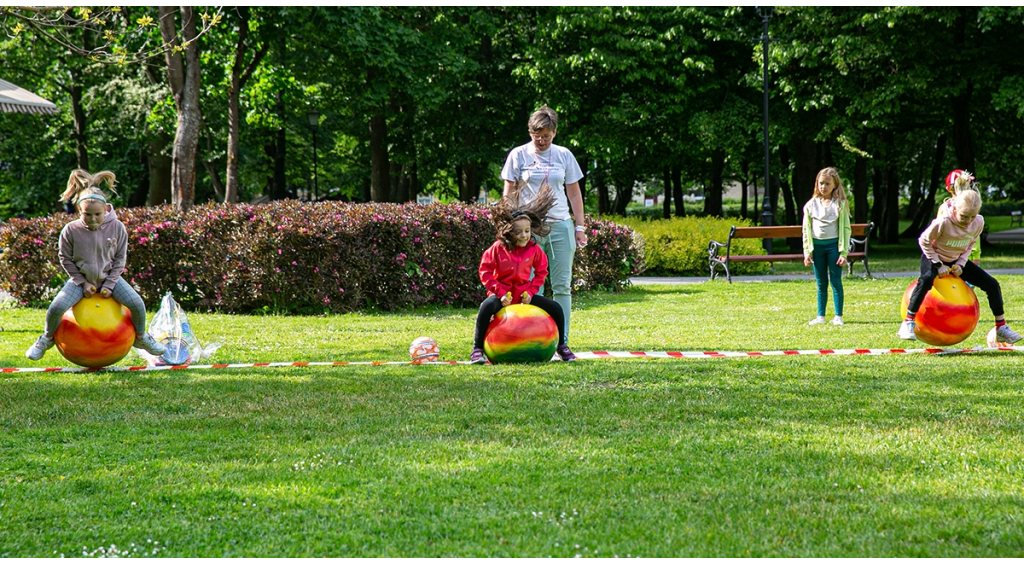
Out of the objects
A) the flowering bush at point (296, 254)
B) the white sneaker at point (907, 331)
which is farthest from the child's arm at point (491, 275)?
the flowering bush at point (296, 254)

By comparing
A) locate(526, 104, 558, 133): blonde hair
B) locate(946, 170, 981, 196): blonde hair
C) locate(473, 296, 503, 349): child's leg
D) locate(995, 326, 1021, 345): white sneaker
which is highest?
locate(526, 104, 558, 133): blonde hair

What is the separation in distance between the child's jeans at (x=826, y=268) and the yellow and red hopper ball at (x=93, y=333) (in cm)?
821

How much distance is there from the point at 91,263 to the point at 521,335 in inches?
154

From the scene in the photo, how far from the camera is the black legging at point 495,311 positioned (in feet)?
27.8

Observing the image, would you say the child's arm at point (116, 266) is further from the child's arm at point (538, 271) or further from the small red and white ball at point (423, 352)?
the child's arm at point (538, 271)

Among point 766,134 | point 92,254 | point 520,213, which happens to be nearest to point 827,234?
point 520,213

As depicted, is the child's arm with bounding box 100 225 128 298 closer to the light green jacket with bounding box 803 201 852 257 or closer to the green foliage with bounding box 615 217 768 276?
the light green jacket with bounding box 803 201 852 257

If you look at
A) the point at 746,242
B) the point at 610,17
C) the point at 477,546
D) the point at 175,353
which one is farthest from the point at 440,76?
the point at 477,546

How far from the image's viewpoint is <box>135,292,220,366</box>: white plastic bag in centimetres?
913

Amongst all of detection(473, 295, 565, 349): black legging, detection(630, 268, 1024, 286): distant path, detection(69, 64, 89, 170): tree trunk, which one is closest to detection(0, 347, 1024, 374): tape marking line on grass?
detection(473, 295, 565, 349): black legging

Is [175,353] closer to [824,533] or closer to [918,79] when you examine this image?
[824,533]

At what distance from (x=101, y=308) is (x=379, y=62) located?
16404 millimetres

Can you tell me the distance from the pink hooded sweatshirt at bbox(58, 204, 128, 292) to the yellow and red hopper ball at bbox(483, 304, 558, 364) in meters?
3.46

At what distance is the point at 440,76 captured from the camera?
95.4 feet
